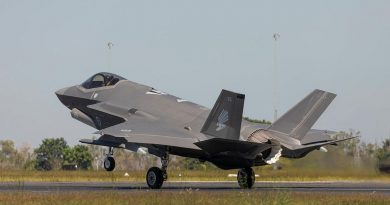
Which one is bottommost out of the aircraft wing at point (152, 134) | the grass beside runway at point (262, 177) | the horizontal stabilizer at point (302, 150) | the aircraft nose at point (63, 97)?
the grass beside runway at point (262, 177)

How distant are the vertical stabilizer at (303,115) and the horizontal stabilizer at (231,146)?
1.53 meters

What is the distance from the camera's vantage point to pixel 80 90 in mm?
37562

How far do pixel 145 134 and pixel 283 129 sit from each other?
221 inches

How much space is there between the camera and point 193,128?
107 feet

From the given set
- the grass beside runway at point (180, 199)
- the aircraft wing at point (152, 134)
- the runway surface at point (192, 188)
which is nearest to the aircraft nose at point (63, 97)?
the runway surface at point (192, 188)

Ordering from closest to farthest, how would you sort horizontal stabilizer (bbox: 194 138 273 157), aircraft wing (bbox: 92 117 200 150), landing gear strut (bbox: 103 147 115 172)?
horizontal stabilizer (bbox: 194 138 273 157) < aircraft wing (bbox: 92 117 200 150) < landing gear strut (bbox: 103 147 115 172)

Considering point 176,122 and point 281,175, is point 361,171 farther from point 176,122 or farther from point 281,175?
point 176,122

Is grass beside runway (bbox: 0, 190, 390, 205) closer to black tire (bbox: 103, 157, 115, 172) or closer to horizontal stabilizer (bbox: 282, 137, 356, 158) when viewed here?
horizontal stabilizer (bbox: 282, 137, 356, 158)

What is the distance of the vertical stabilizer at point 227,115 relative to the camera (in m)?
29.3

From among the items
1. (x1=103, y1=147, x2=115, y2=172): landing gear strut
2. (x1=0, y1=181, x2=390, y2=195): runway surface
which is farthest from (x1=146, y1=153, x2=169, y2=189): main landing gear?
(x1=103, y1=147, x2=115, y2=172): landing gear strut

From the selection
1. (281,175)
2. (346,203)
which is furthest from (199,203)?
(281,175)

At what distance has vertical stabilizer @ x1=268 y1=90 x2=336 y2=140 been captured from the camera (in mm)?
32188

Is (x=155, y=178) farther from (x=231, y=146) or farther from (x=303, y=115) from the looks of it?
(x=303, y=115)

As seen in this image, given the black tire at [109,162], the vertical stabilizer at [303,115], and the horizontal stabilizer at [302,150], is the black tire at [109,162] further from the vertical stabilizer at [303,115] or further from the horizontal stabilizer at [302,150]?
the horizontal stabilizer at [302,150]
